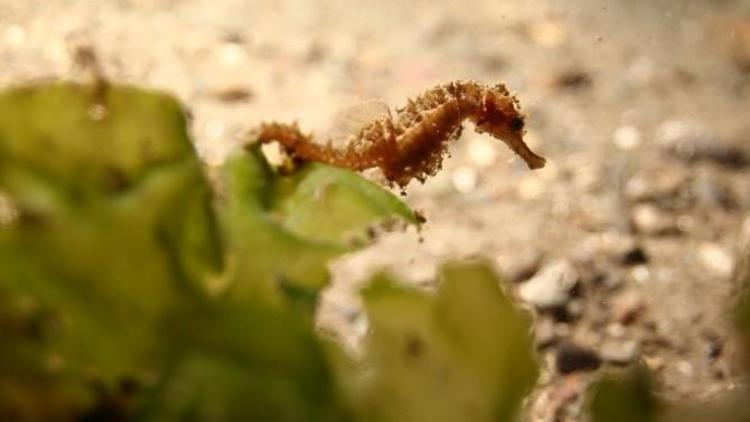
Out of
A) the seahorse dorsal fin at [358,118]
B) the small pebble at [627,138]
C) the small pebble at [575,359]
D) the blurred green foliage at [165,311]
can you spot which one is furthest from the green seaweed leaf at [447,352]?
the small pebble at [627,138]

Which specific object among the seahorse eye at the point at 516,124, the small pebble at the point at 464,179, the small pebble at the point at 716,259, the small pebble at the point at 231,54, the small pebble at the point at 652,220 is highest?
the small pebble at the point at 231,54

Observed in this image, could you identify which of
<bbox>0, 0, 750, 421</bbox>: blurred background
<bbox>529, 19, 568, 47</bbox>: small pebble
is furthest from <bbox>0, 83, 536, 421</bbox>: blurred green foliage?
<bbox>529, 19, 568, 47</bbox>: small pebble

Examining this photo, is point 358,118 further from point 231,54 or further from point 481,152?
point 231,54

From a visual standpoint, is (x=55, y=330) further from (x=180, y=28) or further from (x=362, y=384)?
(x=180, y=28)

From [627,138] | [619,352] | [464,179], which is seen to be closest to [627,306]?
[619,352]

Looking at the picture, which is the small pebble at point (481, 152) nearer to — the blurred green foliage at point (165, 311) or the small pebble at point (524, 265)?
the small pebble at point (524, 265)

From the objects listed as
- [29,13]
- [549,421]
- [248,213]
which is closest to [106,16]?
[29,13]

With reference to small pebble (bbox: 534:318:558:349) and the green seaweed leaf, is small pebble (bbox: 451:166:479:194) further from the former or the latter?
the green seaweed leaf
